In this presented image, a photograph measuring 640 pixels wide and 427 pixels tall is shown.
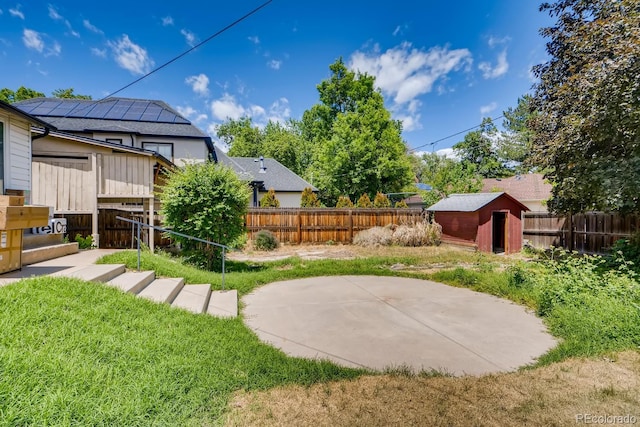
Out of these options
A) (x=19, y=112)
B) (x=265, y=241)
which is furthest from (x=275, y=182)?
(x=19, y=112)

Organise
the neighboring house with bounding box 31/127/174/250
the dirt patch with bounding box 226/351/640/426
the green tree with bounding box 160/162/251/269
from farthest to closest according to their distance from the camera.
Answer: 1. the green tree with bounding box 160/162/251/269
2. the neighboring house with bounding box 31/127/174/250
3. the dirt patch with bounding box 226/351/640/426

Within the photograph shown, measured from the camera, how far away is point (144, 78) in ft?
29.9

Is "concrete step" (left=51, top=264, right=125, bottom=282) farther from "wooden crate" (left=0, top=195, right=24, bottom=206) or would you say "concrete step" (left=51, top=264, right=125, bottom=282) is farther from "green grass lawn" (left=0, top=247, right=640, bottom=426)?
"wooden crate" (left=0, top=195, right=24, bottom=206)

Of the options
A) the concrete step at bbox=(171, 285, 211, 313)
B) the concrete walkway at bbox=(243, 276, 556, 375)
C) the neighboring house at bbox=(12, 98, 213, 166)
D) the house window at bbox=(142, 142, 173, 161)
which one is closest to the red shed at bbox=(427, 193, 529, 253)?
the concrete walkway at bbox=(243, 276, 556, 375)

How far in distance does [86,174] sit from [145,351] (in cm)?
680

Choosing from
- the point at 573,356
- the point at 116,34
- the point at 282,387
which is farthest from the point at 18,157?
the point at 573,356

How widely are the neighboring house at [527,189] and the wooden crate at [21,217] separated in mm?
23297

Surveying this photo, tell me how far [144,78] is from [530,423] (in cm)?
1135

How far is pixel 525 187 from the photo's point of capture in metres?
22.7

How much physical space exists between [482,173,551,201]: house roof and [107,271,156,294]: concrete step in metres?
22.3

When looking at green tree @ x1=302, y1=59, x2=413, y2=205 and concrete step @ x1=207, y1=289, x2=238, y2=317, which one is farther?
green tree @ x1=302, y1=59, x2=413, y2=205

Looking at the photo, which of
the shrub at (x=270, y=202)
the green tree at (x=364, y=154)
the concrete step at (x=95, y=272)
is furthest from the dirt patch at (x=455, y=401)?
the green tree at (x=364, y=154)

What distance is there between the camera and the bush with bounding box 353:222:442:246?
1310cm

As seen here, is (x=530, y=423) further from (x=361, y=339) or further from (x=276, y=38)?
(x=276, y=38)
